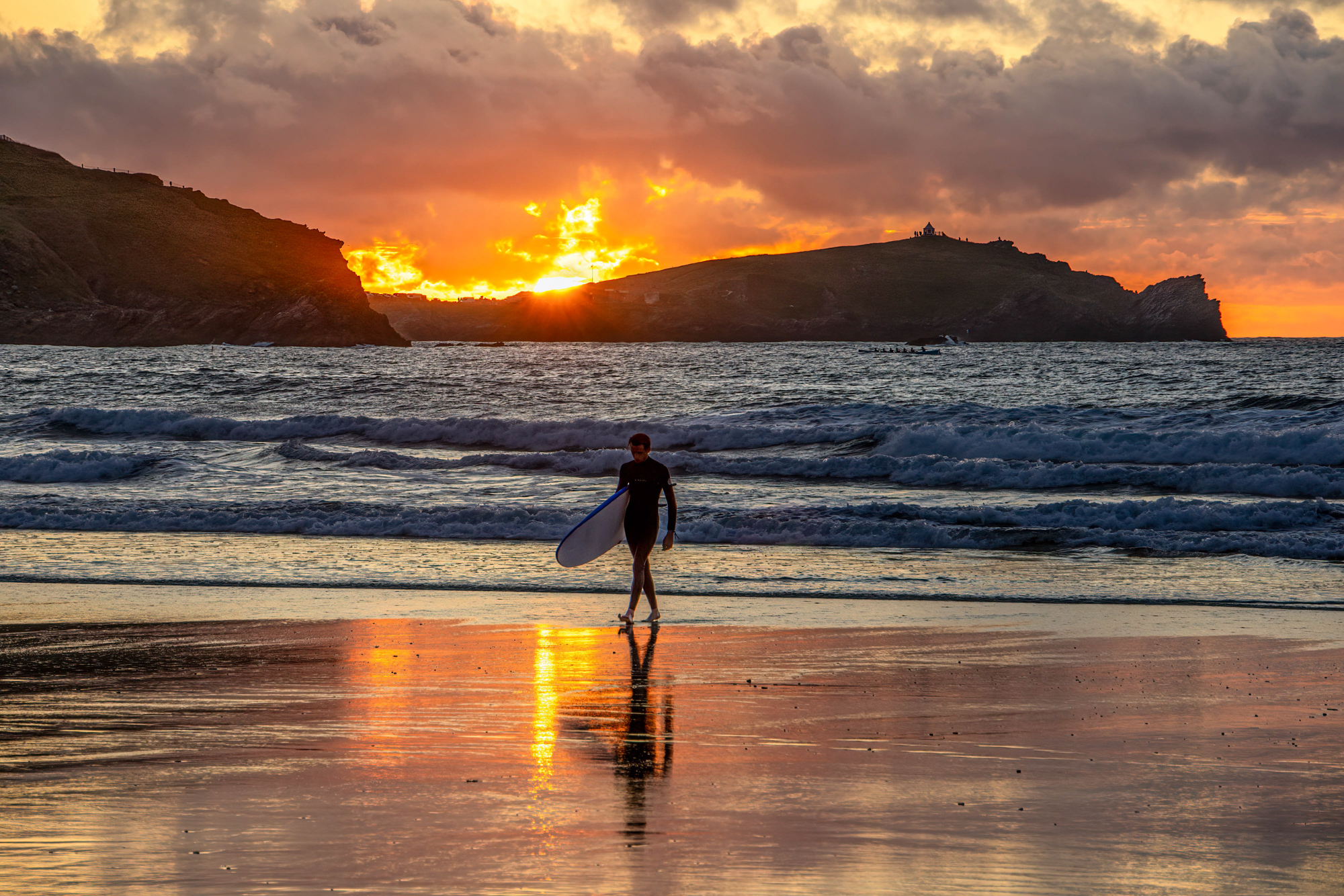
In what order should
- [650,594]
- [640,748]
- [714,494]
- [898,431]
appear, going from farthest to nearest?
[898,431] < [714,494] < [650,594] < [640,748]

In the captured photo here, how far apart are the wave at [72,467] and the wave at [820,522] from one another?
5.11 m

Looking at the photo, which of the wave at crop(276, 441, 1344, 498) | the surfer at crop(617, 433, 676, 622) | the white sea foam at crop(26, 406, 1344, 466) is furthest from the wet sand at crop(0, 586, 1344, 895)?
the white sea foam at crop(26, 406, 1344, 466)

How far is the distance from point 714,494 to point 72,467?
14.1 m

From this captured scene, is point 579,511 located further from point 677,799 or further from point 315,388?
point 315,388

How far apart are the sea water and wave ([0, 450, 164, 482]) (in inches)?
2.9

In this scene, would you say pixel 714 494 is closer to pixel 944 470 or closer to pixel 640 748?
pixel 944 470

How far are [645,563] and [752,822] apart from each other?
18.8 ft

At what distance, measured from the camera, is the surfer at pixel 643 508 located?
10.7m

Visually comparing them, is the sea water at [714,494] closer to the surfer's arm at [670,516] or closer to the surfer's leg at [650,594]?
the surfer's leg at [650,594]

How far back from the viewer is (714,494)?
21.7 meters

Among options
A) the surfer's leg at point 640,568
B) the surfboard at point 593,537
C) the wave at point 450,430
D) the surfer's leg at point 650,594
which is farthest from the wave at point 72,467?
the surfer's leg at point 650,594

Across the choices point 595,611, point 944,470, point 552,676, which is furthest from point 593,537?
point 944,470

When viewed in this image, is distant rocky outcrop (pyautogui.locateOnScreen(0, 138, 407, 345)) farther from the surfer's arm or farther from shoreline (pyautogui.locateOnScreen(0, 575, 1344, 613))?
the surfer's arm

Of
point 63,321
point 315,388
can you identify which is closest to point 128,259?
point 63,321
